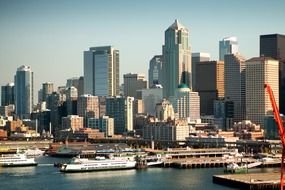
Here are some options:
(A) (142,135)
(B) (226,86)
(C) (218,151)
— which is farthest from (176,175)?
(B) (226,86)

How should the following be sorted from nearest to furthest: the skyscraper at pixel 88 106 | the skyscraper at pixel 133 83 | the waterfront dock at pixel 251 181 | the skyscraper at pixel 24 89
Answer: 1. the waterfront dock at pixel 251 181
2. the skyscraper at pixel 88 106
3. the skyscraper at pixel 24 89
4. the skyscraper at pixel 133 83

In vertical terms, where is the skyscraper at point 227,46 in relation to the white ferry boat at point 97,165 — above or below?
above

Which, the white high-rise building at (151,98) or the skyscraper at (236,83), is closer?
the skyscraper at (236,83)

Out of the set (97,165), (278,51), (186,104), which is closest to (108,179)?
(97,165)

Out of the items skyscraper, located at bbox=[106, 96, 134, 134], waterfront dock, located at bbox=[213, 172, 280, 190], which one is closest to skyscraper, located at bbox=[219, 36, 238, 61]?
skyscraper, located at bbox=[106, 96, 134, 134]

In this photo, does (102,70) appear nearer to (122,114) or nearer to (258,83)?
(122,114)

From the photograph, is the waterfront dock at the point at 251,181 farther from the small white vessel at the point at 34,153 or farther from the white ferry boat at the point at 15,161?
the small white vessel at the point at 34,153

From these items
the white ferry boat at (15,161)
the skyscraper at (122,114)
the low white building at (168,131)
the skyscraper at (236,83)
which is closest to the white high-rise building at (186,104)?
the skyscraper at (236,83)
